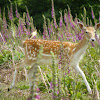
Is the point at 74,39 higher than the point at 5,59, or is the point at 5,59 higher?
the point at 74,39

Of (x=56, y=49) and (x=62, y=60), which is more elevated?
(x=56, y=49)

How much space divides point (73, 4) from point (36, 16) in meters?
2.75

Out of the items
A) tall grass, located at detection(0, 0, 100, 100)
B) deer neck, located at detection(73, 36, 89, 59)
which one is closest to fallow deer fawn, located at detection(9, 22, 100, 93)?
deer neck, located at detection(73, 36, 89, 59)

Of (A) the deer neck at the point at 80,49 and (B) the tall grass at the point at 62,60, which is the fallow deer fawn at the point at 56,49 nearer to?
(A) the deer neck at the point at 80,49

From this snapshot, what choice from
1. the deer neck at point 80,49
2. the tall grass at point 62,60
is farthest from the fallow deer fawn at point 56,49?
the tall grass at point 62,60

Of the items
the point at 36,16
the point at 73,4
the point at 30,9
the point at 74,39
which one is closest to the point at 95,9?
the point at 73,4

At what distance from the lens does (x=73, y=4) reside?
15406 millimetres

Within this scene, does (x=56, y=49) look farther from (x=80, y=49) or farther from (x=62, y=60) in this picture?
(x=62, y=60)

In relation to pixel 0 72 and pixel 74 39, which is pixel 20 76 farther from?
pixel 74 39

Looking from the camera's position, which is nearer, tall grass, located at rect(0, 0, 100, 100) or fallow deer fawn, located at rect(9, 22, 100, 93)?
tall grass, located at rect(0, 0, 100, 100)

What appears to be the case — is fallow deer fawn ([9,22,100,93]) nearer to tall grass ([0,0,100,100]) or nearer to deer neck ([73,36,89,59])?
deer neck ([73,36,89,59])

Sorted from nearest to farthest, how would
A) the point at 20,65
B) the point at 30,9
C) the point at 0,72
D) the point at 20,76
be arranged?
the point at 20,65
the point at 20,76
the point at 0,72
the point at 30,9

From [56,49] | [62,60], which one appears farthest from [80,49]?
[62,60]

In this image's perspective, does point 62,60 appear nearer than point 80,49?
Yes
